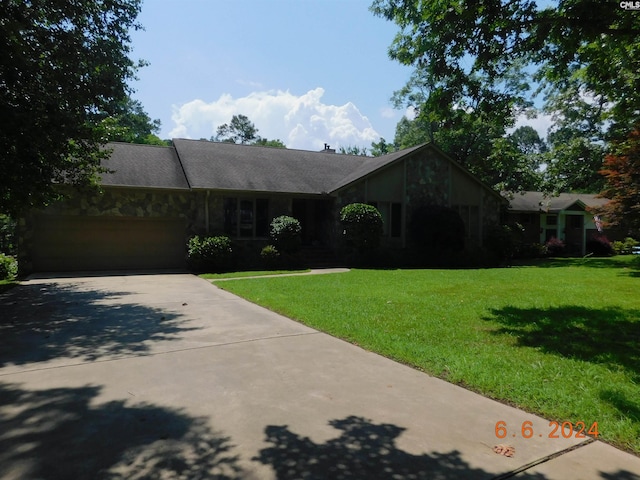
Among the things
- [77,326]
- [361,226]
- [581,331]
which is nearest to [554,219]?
[361,226]

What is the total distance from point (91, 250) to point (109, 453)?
53.0ft

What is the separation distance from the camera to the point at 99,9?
11.1 m

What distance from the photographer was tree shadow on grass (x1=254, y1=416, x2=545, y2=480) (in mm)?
2721

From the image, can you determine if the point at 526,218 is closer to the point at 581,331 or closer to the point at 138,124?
the point at 581,331

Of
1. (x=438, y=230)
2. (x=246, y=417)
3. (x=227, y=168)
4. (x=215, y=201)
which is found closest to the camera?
(x=246, y=417)

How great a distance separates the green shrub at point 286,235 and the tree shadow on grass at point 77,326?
7746mm

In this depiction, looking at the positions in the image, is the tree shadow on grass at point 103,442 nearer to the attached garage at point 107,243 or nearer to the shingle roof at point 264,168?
the shingle roof at point 264,168

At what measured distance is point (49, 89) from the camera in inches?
351

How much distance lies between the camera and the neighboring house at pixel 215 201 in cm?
1659

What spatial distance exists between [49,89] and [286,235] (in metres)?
10.0

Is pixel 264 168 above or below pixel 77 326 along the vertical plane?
above

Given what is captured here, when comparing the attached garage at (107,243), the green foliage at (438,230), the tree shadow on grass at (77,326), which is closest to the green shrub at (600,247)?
the green foliage at (438,230)

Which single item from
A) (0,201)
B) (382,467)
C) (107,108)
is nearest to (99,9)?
(107,108)

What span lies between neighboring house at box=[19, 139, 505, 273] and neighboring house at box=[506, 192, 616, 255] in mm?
8026
